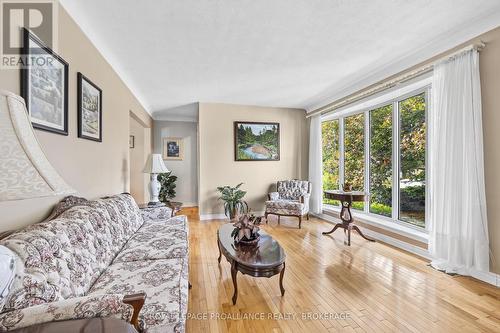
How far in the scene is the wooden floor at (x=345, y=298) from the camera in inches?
66.4

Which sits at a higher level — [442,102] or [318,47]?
[318,47]

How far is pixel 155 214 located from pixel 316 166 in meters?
3.46

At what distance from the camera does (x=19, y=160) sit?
1.92 feet

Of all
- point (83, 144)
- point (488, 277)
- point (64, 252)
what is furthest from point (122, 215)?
point (488, 277)

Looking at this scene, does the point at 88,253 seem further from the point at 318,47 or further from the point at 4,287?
the point at 318,47

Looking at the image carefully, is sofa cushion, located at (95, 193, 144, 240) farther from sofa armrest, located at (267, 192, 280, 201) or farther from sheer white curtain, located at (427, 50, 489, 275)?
sheer white curtain, located at (427, 50, 489, 275)

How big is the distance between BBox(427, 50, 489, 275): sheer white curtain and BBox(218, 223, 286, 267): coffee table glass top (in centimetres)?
193

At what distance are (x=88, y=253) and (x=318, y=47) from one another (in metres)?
2.95

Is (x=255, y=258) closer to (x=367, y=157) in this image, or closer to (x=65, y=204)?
(x=65, y=204)

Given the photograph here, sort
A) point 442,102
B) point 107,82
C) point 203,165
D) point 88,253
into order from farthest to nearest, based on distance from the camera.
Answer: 1. point 203,165
2. point 107,82
3. point 442,102
4. point 88,253

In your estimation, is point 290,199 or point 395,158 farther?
point 290,199

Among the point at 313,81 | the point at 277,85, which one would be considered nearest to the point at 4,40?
the point at 277,85

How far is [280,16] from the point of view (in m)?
2.10

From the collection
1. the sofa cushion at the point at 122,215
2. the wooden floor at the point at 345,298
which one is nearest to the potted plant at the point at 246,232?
the wooden floor at the point at 345,298
